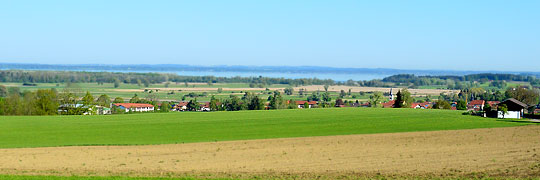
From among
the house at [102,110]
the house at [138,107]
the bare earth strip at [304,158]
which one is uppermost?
the bare earth strip at [304,158]

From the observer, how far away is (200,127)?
150ft

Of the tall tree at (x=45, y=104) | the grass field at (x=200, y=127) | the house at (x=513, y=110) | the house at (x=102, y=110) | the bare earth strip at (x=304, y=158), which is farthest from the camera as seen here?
the house at (x=102, y=110)

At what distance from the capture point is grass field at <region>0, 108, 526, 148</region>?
37656 mm

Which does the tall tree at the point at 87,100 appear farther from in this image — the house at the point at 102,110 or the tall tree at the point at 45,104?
the house at the point at 102,110

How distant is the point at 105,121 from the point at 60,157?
2197 cm

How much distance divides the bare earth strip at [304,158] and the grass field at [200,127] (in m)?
3.54

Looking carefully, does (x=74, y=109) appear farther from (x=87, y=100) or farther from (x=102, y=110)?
(x=102, y=110)

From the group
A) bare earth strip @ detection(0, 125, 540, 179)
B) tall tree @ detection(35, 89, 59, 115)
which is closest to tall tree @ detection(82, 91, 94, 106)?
tall tree @ detection(35, 89, 59, 115)

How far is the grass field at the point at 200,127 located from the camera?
124 ft

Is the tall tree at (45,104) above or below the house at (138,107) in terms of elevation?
above

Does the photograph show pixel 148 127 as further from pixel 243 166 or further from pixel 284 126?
pixel 243 166

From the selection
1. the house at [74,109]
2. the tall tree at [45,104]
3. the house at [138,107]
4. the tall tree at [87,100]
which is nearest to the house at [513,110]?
the tall tree at [87,100]

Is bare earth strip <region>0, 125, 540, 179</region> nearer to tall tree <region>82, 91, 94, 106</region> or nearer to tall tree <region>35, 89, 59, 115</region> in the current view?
tall tree <region>82, 91, 94, 106</region>

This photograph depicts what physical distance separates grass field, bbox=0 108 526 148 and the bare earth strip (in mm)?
3540
